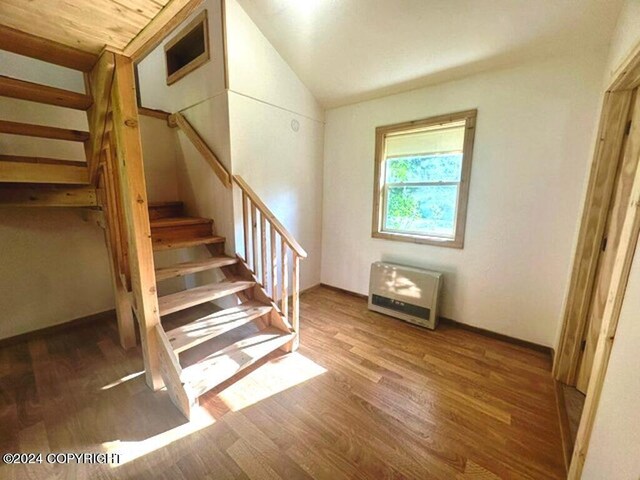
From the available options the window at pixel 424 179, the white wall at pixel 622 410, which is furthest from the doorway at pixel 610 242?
the window at pixel 424 179

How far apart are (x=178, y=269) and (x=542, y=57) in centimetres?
327

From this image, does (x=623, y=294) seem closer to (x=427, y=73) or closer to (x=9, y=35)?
(x=427, y=73)

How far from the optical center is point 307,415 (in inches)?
60.4

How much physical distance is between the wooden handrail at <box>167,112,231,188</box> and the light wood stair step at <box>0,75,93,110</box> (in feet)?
3.07

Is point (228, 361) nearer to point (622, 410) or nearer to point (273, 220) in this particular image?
point (273, 220)

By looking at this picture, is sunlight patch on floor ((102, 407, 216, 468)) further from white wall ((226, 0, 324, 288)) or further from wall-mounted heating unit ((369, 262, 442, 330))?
wall-mounted heating unit ((369, 262, 442, 330))

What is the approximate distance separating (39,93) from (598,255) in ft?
11.2

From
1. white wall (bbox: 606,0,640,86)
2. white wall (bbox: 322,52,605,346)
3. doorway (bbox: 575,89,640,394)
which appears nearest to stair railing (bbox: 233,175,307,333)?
white wall (bbox: 322,52,605,346)

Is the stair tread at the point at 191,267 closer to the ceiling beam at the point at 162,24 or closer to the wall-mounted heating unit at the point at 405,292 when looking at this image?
the ceiling beam at the point at 162,24

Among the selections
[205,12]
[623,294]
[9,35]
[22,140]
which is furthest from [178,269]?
[623,294]

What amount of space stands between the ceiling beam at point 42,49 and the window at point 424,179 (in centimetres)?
244

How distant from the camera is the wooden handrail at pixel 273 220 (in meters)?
1.97

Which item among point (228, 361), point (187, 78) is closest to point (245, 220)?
point (228, 361)

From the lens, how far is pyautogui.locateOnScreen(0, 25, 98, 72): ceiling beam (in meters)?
1.06
